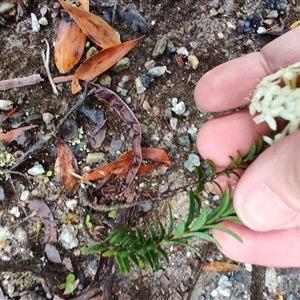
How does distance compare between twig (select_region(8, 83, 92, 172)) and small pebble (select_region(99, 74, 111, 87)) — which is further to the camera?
small pebble (select_region(99, 74, 111, 87))

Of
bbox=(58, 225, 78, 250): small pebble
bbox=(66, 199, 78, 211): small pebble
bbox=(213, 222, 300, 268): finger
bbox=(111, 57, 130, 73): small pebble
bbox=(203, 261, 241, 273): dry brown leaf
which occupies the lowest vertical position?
bbox=(203, 261, 241, 273): dry brown leaf

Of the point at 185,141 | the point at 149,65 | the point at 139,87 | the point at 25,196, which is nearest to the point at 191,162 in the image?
the point at 185,141

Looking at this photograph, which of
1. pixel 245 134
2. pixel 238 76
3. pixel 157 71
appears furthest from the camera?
pixel 157 71

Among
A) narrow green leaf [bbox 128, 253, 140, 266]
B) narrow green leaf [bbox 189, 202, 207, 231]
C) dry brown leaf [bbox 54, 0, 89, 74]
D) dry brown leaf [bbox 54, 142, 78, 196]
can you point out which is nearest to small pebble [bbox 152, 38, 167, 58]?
dry brown leaf [bbox 54, 0, 89, 74]

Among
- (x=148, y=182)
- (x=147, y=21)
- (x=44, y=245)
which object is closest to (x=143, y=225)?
(x=148, y=182)

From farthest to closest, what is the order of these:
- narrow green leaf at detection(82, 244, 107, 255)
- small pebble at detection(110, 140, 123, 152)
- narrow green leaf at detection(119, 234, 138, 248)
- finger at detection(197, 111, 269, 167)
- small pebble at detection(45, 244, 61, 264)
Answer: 1. small pebble at detection(110, 140, 123, 152)
2. small pebble at detection(45, 244, 61, 264)
3. finger at detection(197, 111, 269, 167)
4. narrow green leaf at detection(119, 234, 138, 248)
5. narrow green leaf at detection(82, 244, 107, 255)

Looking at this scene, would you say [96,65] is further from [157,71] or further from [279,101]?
[279,101]

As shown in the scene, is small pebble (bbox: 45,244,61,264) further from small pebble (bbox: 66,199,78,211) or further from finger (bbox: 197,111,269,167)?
finger (bbox: 197,111,269,167)
